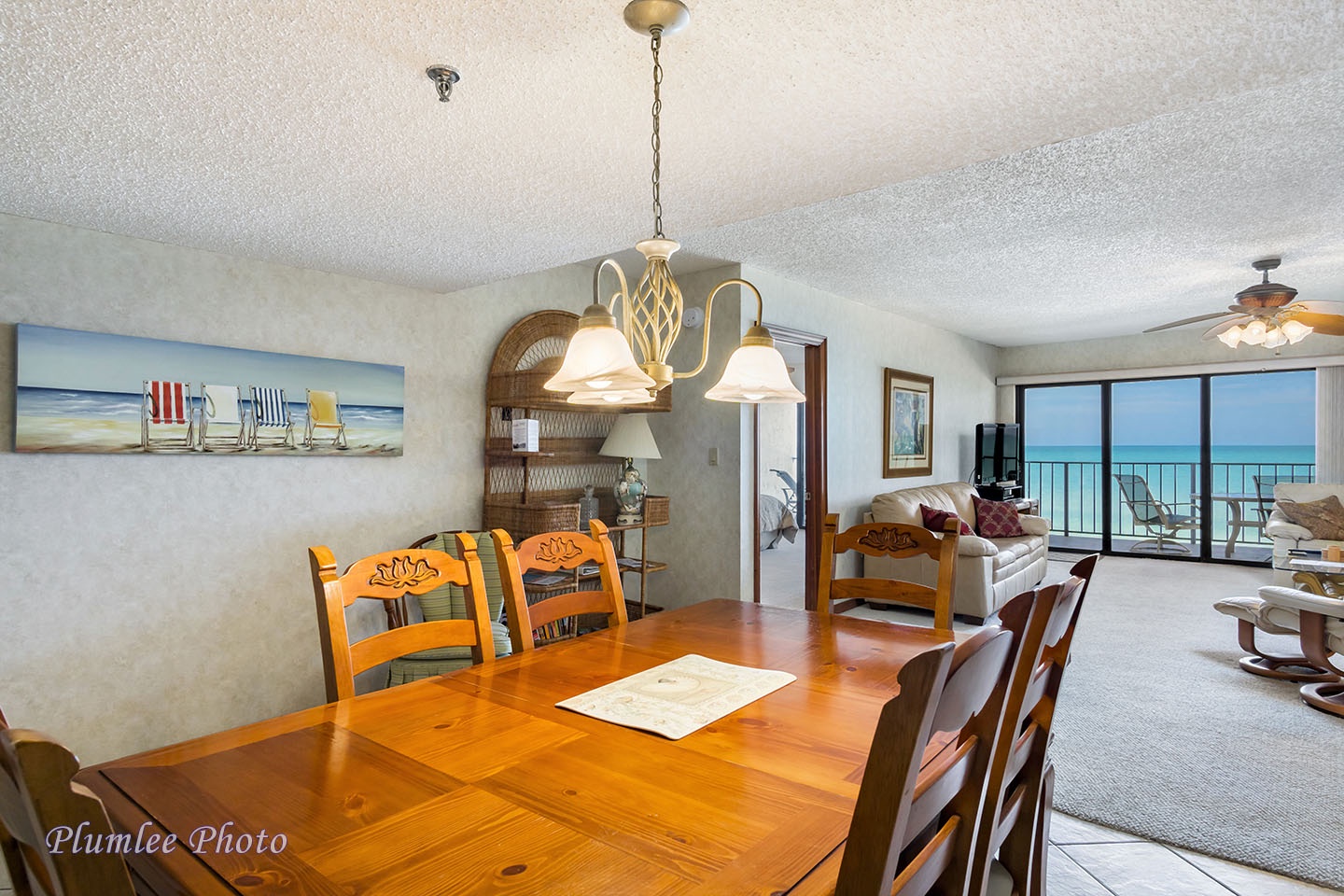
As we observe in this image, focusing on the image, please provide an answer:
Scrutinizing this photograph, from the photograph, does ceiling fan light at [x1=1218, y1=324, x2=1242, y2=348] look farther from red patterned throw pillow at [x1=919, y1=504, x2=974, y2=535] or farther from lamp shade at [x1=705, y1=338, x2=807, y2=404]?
lamp shade at [x1=705, y1=338, x2=807, y2=404]

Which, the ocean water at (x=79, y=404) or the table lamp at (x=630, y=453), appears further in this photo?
the table lamp at (x=630, y=453)

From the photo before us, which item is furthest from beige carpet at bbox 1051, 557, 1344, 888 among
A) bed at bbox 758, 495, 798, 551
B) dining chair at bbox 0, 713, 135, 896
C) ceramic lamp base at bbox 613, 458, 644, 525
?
bed at bbox 758, 495, 798, 551

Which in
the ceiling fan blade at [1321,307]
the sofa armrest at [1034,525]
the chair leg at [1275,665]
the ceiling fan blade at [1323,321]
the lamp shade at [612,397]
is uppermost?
the ceiling fan blade at [1321,307]

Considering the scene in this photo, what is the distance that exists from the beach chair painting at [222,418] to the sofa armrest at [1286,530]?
24.9ft

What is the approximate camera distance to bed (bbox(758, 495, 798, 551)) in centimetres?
734

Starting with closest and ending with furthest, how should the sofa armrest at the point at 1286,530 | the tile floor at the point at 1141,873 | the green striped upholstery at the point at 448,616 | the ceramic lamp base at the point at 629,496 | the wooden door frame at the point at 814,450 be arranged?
the tile floor at the point at 1141,873 → the green striped upholstery at the point at 448,616 → the ceramic lamp base at the point at 629,496 → the wooden door frame at the point at 814,450 → the sofa armrest at the point at 1286,530

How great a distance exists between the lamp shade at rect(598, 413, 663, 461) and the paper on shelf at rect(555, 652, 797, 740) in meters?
2.68

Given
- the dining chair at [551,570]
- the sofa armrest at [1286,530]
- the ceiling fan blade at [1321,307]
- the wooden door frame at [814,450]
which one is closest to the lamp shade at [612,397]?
the dining chair at [551,570]

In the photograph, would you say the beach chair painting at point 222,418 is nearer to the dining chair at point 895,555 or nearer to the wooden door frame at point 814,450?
the dining chair at point 895,555

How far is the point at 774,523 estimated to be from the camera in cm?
748

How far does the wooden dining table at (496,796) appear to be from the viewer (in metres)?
0.85

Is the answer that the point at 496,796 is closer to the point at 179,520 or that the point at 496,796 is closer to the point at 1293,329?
the point at 179,520

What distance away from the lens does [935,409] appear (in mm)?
7133

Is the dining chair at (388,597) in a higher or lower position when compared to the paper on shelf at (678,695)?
higher
